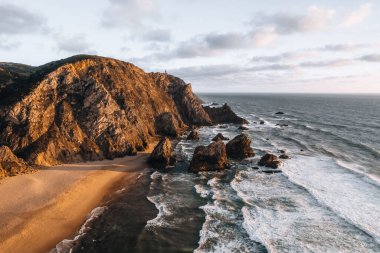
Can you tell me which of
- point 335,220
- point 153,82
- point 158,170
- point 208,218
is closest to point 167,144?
point 158,170

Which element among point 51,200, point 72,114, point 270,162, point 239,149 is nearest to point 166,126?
point 239,149

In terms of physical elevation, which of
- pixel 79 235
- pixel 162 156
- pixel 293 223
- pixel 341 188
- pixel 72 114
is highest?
pixel 72 114

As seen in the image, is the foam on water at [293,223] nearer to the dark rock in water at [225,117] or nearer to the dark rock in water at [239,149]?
the dark rock in water at [239,149]

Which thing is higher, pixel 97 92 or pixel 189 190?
pixel 97 92

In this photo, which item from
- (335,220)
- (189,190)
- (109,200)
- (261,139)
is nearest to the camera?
(335,220)

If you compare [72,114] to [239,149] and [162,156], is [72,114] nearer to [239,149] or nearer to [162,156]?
[162,156]

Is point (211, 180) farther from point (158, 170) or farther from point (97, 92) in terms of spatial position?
point (97, 92)
